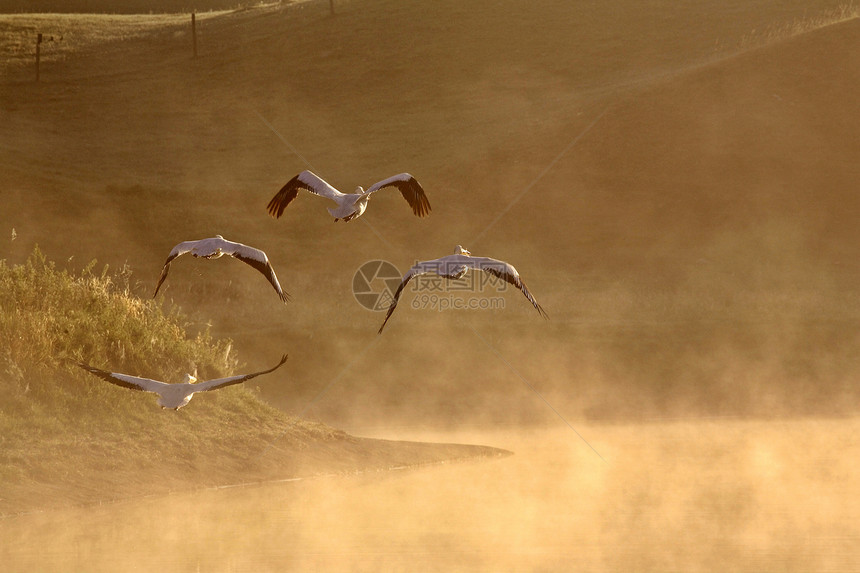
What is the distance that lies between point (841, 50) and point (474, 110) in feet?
62.4

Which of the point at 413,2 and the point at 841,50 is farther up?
the point at 841,50

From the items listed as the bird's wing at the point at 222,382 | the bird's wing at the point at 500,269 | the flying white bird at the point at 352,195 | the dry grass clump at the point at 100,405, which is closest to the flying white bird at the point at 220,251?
the bird's wing at the point at 222,382

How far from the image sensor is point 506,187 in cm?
4809

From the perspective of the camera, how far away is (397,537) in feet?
56.0

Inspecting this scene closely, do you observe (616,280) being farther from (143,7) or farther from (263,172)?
(143,7)

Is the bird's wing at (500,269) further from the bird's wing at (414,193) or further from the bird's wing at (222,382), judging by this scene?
the bird's wing at (222,382)

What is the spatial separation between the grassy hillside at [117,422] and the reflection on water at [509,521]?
63 cm

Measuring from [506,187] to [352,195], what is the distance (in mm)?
32423

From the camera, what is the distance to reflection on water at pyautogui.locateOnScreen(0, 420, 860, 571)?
1599 centimetres

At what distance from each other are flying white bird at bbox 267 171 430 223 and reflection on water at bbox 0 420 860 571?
4504 millimetres

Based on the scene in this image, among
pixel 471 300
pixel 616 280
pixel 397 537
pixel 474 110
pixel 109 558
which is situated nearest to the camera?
pixel 109 558

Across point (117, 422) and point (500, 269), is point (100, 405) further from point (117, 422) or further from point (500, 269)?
point (500, 269)

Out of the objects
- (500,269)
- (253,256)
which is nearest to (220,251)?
(253,256)

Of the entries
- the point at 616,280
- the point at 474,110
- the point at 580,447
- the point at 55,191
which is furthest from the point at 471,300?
the point at 474,110
